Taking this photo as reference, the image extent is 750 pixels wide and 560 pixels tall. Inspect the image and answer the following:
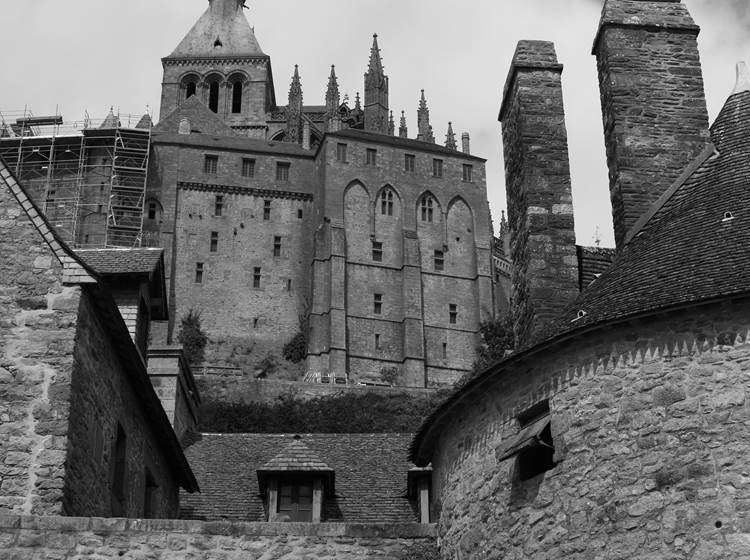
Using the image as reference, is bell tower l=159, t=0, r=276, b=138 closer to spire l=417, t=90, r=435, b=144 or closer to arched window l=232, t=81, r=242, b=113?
arched window l=232, t=81, r=242, b=113

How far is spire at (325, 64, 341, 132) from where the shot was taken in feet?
348

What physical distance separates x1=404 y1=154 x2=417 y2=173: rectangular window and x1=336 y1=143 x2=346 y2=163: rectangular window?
14.9 ft

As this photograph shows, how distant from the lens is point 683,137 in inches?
Answer: 542

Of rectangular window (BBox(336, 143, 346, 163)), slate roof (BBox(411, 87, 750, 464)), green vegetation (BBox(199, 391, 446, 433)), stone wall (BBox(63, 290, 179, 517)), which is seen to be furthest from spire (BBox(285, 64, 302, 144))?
slate roof (BBox(411, 87, 750, 464))

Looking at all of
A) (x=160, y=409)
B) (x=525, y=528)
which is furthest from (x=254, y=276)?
(x=525, y=528)

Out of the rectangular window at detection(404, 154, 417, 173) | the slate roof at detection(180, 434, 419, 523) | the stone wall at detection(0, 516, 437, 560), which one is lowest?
the stone wall at detection(0, 516, 437, 560)

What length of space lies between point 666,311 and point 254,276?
8231cm

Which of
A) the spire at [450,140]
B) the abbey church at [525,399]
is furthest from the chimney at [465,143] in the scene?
the abbey church at [525,399]

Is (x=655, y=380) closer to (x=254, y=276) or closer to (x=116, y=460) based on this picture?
(x=116, y=460)

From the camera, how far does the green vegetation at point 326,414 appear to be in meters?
63.8

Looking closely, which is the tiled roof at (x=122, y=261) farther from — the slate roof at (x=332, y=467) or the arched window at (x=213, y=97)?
the arched window at (x=213, y=97)

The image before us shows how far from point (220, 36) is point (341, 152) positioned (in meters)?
37.4

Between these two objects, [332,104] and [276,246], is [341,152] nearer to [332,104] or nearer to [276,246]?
[276,246]

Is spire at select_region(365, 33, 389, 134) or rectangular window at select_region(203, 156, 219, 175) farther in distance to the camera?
spire at select_region(365, 33, 389, 134)
